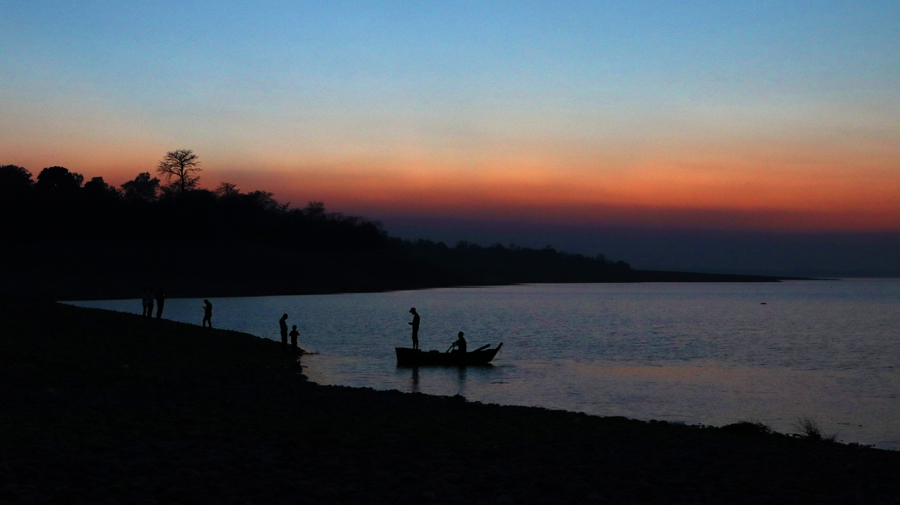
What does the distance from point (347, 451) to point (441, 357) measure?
63.5ft

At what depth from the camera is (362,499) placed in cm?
830

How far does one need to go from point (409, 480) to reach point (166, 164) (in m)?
141

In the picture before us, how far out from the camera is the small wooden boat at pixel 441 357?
2958 centimetres

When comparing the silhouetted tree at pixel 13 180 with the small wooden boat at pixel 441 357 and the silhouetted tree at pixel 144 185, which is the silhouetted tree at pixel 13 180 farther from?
the small wooden boat at pixel 441 357

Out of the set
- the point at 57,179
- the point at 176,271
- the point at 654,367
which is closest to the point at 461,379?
the point at 654,367

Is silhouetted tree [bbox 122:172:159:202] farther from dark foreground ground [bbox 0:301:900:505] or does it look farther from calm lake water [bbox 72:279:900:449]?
dark foreground ground [bbox 0:301:900:505]

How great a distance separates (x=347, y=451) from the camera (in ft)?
35.8

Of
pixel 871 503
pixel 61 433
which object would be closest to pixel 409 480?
pixel 61 433

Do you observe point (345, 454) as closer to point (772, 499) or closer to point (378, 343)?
point (772, 499)

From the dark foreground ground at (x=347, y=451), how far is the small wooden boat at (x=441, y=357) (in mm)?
10009

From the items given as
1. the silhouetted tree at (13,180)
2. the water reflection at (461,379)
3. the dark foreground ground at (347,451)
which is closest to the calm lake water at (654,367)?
the water reflection at (461,379)

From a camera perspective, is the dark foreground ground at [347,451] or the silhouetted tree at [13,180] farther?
the silhouetted tree at [13,180]

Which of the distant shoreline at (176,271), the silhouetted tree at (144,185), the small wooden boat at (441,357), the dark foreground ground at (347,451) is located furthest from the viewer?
the silhouetted tree at (144,185)

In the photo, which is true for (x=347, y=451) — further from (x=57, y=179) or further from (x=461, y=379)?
(x=57, y=179)
